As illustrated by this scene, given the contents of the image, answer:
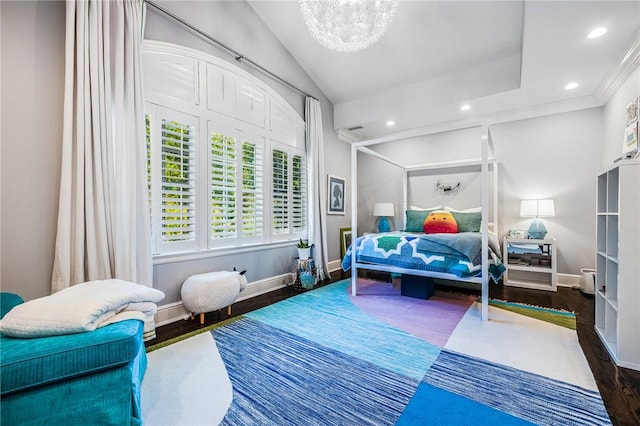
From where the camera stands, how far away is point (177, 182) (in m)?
2.83

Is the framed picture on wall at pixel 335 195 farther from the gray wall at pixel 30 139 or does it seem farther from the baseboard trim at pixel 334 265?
the gray wall at pixel 30 139

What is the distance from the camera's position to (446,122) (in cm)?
474

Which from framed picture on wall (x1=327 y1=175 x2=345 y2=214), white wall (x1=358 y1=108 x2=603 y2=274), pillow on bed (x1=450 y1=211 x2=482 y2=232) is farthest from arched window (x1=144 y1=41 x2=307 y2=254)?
white wall (x1=358 y1=108 x2=603 y2=274)

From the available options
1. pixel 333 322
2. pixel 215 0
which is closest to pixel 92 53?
pixel 215 0

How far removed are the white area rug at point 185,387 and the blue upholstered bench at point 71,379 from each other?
0.83ft

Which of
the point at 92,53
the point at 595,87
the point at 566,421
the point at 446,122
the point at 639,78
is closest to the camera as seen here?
the point at 566,421

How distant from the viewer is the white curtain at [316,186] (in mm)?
4391

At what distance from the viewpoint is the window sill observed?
2708 mm

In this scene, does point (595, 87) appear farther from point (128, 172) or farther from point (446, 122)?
point (128, 172)

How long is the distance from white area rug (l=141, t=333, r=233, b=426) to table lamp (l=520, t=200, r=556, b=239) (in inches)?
174

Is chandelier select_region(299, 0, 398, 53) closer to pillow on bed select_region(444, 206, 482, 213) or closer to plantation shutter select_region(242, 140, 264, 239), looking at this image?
plantation shutter select_region(242, 140, 264, 239)

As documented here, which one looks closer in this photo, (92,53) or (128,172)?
(92,53)

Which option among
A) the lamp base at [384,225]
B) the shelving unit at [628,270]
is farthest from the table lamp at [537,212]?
the lamp base at [384,225]

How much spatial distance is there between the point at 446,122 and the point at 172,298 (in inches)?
192
